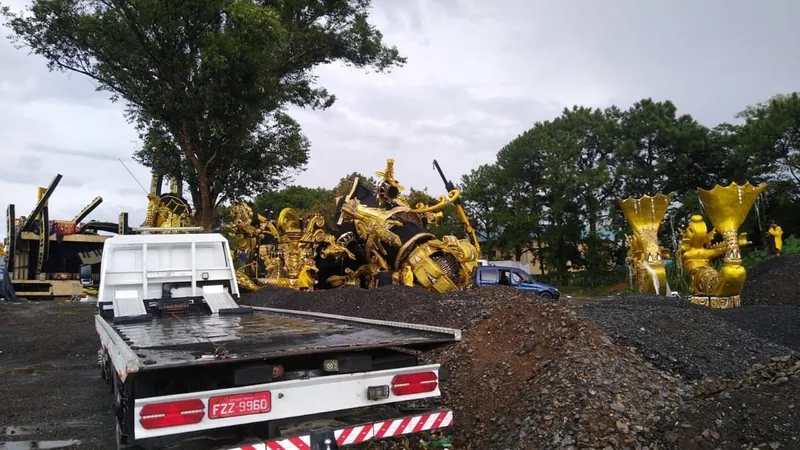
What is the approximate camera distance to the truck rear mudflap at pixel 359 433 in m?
4.09

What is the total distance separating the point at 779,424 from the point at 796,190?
33280mm

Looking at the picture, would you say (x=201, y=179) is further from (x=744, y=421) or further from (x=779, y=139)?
(x=779, y=139)

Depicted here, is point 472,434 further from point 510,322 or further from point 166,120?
point 166,120

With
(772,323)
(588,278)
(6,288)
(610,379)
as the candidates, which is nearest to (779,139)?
(588,278)

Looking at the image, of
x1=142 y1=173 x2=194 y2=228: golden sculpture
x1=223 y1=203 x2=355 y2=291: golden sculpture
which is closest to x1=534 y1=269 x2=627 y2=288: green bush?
x1=223 y1=203 x2=355 y2=291: golden sculpture

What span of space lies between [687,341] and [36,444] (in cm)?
767

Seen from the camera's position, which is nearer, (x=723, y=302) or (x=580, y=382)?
(x=580, y=382)

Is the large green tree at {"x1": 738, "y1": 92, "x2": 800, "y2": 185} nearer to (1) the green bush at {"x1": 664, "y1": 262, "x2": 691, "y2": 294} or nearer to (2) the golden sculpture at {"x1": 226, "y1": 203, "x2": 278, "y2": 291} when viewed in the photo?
(1) the green bush at {"x1": 664, "y1": 262, "x2": 691, "y2": 294}

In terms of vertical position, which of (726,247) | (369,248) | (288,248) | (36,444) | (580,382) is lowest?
(36,444)

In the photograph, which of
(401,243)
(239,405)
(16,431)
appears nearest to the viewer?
(239,405)

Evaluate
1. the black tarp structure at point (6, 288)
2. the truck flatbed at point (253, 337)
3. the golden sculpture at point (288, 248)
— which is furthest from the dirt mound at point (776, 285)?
the black tarp structure at point (6, 288)

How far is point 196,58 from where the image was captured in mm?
19469

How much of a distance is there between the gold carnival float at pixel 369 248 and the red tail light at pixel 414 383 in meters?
11.0

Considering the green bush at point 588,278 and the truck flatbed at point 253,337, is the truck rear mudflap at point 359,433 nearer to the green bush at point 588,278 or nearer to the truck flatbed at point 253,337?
the truck flatbed at point 253,337
